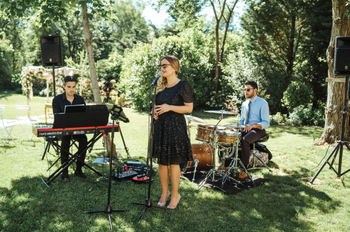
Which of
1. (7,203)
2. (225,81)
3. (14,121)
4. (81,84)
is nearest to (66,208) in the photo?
(7,203)

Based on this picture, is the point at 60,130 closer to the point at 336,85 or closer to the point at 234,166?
the point at 234,166

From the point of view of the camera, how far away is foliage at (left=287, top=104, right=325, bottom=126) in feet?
40.4

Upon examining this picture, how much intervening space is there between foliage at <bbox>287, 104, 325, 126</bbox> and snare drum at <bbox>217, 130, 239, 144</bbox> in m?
8.28

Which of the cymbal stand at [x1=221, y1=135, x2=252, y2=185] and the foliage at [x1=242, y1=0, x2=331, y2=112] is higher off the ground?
the foliage at [x1=242, y1=0, x2=331, y2=112]

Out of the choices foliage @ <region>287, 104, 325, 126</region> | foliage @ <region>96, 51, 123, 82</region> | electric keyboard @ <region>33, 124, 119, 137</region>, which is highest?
foliage @ <region>96, 51, 123, 82</region>

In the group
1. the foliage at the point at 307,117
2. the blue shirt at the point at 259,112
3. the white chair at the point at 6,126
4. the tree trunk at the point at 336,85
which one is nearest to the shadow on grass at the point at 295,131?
the foliage at the point at 307,117

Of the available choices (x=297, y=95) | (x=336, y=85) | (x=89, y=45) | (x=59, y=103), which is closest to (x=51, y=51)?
(x=89, y=45)

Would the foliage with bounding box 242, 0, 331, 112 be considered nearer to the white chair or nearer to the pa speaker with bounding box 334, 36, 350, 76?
the pa speaker with bounding box 334, 36, 350, 76

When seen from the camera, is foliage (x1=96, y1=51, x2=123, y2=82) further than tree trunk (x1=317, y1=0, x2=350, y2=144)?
Yes

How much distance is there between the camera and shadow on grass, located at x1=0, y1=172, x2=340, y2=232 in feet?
11.8

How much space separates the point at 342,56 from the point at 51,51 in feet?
19.7

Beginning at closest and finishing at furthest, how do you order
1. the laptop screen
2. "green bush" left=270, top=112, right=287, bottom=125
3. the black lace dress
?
the black lace dress
the laptop screen
"green bush" left=270, top=112, right=287, bottom=125

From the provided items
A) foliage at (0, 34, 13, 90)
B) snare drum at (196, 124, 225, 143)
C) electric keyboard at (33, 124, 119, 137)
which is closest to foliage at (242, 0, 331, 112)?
snare drum at (196, 124, 225, 143)

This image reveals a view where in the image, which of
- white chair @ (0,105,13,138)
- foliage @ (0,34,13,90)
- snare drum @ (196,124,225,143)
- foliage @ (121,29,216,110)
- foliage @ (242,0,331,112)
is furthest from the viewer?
foliage @ (0,34,13,90)
